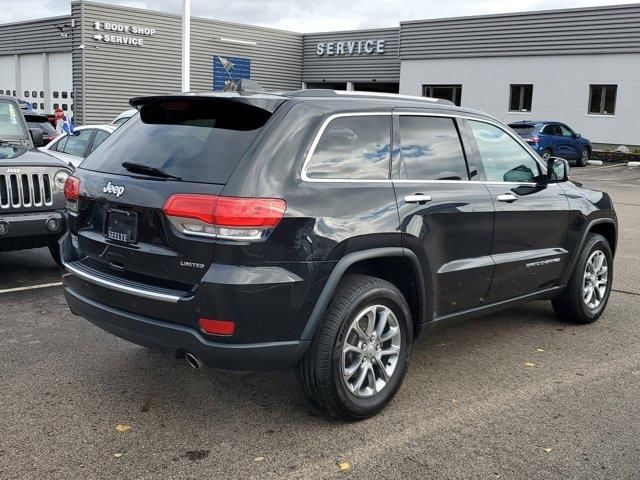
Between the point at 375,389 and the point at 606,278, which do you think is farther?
the point at 606,278

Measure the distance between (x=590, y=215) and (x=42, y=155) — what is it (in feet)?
17.5

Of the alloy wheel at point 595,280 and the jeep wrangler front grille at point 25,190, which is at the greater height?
the jeep wrangler front grille at point 25,190

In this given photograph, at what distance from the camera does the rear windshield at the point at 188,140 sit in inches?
139

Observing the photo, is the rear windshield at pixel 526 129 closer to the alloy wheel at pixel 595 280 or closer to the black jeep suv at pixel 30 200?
the alloy wheel at pixel 595 280

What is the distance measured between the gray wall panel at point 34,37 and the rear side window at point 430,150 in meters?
30.9

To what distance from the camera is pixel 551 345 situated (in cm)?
527

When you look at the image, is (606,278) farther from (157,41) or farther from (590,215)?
(157,41)

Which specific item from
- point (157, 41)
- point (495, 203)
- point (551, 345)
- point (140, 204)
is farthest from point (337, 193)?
point (157, 41)

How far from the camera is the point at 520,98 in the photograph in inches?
1200

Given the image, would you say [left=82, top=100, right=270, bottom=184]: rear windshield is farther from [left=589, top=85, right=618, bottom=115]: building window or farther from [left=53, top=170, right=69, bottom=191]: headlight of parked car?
[left=589, top=85, right=618, bottom=115]: building window

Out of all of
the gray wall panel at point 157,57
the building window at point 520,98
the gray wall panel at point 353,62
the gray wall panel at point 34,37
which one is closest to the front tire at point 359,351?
the building window at point 520,98

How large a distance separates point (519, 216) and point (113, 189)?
9.19 feet

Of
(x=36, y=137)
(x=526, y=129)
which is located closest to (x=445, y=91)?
(x=526, y=129)

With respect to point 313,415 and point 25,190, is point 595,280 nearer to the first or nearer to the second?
point 313,415
